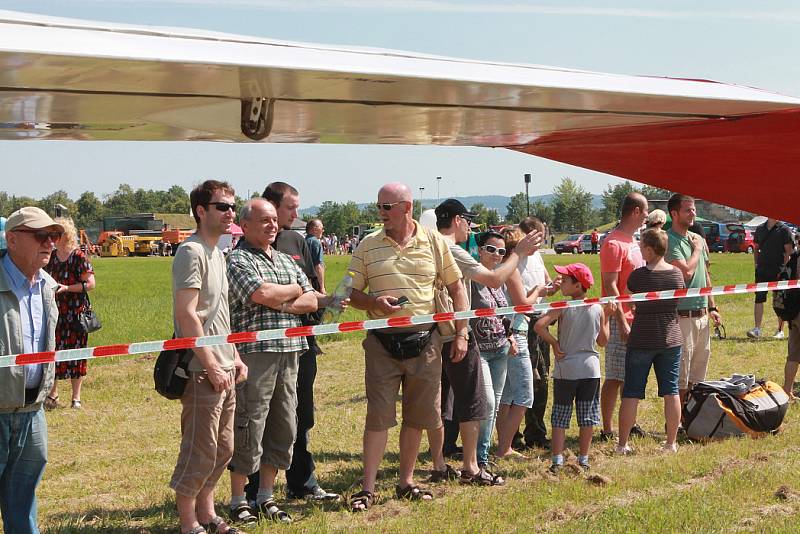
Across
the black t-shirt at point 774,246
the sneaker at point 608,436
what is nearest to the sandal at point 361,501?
the sneaker at point 608,436

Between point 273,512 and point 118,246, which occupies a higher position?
point 273,512

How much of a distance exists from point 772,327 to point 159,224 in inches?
3017

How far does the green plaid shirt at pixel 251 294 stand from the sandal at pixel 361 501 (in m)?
1.01

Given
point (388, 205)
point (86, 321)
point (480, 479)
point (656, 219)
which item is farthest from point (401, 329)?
point (86, 321)

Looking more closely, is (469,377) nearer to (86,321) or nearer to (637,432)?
(637,432)

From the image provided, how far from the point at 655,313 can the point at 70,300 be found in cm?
545

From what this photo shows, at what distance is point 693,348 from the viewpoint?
25.7 ft

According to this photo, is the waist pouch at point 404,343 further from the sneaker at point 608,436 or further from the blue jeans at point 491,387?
the sneaker at point 608,436

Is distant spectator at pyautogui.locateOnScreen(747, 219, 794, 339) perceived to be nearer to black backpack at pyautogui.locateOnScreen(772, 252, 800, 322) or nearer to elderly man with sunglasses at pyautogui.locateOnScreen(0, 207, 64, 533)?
black backpack at pyautogui.locateOnScreen(772, 252, 800, 322)

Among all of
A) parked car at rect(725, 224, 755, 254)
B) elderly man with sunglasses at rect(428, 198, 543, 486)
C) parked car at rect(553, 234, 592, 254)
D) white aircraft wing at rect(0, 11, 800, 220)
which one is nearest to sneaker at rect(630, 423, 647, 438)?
elderly man with sunglasses at rect(428, 198, 543, 486)

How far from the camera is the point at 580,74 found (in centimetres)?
493

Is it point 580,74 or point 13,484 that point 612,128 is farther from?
point 13,484

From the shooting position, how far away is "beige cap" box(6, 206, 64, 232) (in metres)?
4.20

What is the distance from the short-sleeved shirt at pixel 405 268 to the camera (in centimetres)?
569
